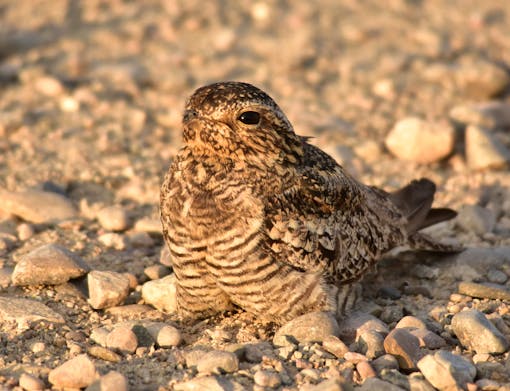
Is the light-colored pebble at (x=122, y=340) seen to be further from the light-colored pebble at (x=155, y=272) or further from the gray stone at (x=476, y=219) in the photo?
the gray stone at (x=476, y=219)

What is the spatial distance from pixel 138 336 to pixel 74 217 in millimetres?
2110

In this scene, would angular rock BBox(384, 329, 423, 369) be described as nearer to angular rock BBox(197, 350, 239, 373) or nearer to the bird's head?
angular rock BBox(197, 350, 239, 373)

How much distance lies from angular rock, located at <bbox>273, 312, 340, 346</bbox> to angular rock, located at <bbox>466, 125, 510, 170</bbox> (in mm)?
3476

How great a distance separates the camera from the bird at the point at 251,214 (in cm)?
483

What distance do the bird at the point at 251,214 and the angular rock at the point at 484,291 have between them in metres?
0.88

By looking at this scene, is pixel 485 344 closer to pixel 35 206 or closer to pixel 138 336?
pixel 138 336

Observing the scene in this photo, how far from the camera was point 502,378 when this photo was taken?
4582 mm

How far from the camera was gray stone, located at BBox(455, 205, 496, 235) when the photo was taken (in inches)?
264

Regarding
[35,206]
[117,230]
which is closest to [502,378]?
[117,230]

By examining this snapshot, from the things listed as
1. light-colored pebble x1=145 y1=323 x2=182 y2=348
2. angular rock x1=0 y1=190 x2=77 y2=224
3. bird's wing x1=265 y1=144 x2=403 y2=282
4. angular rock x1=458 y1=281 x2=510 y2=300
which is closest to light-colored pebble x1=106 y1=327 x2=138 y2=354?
light-colored pebble x1=145 y1=323 x2=182 y2=348

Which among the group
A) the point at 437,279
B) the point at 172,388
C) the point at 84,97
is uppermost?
the point at 84,97

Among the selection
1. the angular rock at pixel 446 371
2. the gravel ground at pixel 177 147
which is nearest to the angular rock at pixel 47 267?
the gravel ground at pixel 177 147

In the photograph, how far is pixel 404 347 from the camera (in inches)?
187

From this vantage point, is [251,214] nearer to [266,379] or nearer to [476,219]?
[266,379]
